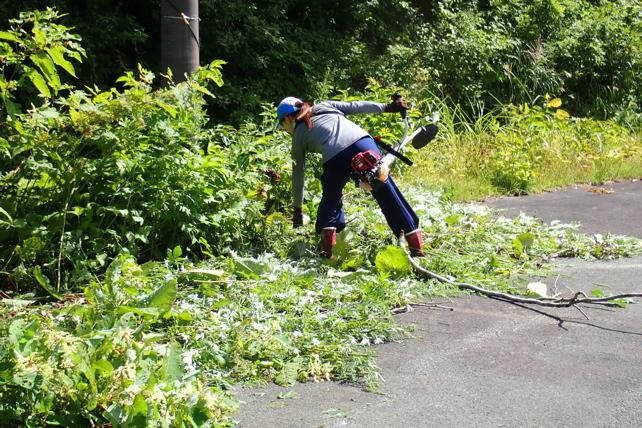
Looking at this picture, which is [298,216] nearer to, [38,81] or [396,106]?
[396,106]

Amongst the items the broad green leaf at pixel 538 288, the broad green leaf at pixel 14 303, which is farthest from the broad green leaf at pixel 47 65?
the broad green leaf at pixel 538 288

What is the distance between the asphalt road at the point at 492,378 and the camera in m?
3.80

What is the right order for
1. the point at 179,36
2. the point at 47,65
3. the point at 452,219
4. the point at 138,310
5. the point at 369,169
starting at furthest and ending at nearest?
the point at 452,219 < the point at 179,36 < the point at 369,169 < the point at 47,65 < the point at 138,310

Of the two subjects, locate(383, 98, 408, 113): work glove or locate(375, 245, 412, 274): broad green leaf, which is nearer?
locate(375, 245, 412, 274): broad green leaf

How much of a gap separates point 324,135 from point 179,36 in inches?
61.2

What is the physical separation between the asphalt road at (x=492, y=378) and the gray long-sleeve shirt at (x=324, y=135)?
1584 millimetres

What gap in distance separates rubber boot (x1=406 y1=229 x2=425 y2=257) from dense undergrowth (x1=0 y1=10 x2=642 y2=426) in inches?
8.5

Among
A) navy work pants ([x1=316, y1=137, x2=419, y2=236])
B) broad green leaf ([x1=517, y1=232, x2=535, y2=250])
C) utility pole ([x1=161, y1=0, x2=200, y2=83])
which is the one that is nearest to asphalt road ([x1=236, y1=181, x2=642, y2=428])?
broad green leaf ([x1=517, y1=232, x2=535, y2=250])

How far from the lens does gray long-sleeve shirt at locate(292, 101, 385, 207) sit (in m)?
6.38

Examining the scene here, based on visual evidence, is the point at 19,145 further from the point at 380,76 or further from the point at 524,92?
the point at 524,92

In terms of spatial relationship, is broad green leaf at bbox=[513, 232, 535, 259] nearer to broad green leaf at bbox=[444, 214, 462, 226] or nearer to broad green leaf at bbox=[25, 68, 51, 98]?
broad green leaf at bbox=[444, 214, 462, 226]

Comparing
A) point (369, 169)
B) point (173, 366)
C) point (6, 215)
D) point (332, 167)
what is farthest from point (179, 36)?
point (173, 366)

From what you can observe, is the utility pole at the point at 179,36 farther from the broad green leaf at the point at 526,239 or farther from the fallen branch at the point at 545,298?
the broad green leaf at the point at 526,239

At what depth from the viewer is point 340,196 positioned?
21.2 feet
